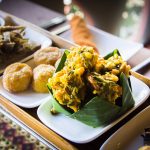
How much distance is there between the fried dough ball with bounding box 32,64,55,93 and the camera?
38.4 inches

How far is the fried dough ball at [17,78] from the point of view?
0.99m

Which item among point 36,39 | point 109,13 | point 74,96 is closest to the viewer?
point 74,96

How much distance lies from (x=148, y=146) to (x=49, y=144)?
0.26 m

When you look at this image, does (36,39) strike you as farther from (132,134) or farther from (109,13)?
(109,13)

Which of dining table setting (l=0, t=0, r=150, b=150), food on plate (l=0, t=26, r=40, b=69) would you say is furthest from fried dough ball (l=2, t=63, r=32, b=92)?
food on plate (l=0, t=26, r=40, b=69)

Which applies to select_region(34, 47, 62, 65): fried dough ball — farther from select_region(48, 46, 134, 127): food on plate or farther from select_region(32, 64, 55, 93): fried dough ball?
select_region(48, 46, 134, 127): food on plate

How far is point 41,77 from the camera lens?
0.98m

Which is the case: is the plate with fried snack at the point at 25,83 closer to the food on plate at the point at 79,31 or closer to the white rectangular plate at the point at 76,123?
the white rectangular plate at the point at 76,123

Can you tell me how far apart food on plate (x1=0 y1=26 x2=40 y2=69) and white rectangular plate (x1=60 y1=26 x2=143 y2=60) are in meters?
0.29

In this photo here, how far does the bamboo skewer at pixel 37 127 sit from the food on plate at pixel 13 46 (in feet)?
0.80

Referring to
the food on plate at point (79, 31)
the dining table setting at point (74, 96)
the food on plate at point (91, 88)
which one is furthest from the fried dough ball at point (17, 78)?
the food on plate at point (79, 31)

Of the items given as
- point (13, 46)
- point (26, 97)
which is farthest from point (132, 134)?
point (13, 46)

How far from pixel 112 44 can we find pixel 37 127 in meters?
0.64

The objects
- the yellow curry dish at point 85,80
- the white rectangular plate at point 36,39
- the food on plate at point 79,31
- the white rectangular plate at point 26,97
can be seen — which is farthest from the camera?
the food on plate at point 79,31
